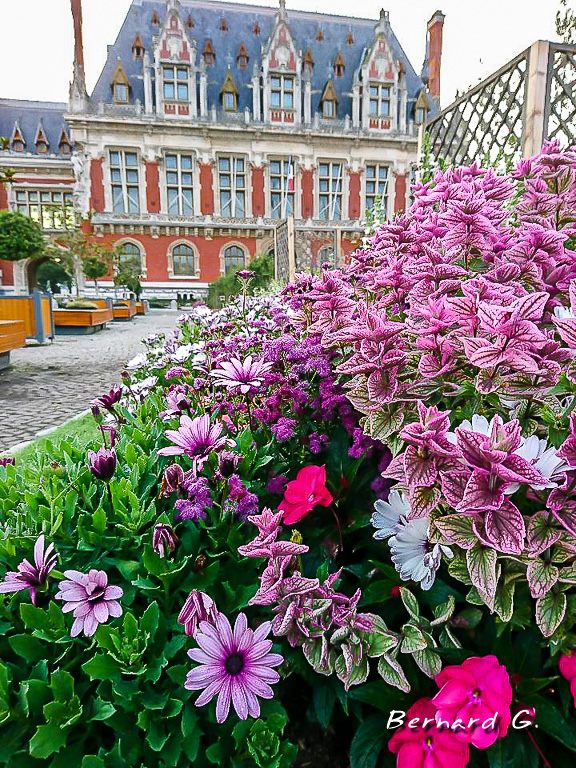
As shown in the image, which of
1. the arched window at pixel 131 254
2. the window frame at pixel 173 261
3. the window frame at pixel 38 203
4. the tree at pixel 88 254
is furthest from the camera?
the window frame at pixel 38 203

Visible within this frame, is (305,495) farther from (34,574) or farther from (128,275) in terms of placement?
(128,275)

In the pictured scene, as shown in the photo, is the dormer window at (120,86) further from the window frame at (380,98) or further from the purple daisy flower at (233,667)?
the purple daisy flower at (233,667)

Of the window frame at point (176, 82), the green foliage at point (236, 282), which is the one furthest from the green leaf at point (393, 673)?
the window frame at point (176, 82)

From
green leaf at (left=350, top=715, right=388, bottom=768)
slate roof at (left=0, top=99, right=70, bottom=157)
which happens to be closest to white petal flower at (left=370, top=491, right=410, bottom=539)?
green leaf at (left=350, top=715, right=388, bottom=768)

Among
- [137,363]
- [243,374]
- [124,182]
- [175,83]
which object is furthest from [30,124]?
[243,374]

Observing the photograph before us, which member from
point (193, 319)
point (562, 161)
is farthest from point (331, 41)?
point (562, 161)

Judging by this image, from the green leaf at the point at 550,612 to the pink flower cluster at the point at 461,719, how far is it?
0.34 feet

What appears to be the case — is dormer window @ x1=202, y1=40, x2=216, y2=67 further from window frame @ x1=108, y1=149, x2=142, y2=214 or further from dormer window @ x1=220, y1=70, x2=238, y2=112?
window frame @ x1=108, y1=149, x2=142, y2=214

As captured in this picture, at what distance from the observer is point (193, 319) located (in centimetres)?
413

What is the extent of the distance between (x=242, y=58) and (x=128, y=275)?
45.3 ft

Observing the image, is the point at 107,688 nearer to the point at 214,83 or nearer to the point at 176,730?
the point at 176,730

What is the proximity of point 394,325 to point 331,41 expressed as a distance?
3391 centimetres

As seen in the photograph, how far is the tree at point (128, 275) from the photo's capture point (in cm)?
2411

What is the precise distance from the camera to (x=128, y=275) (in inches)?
958
